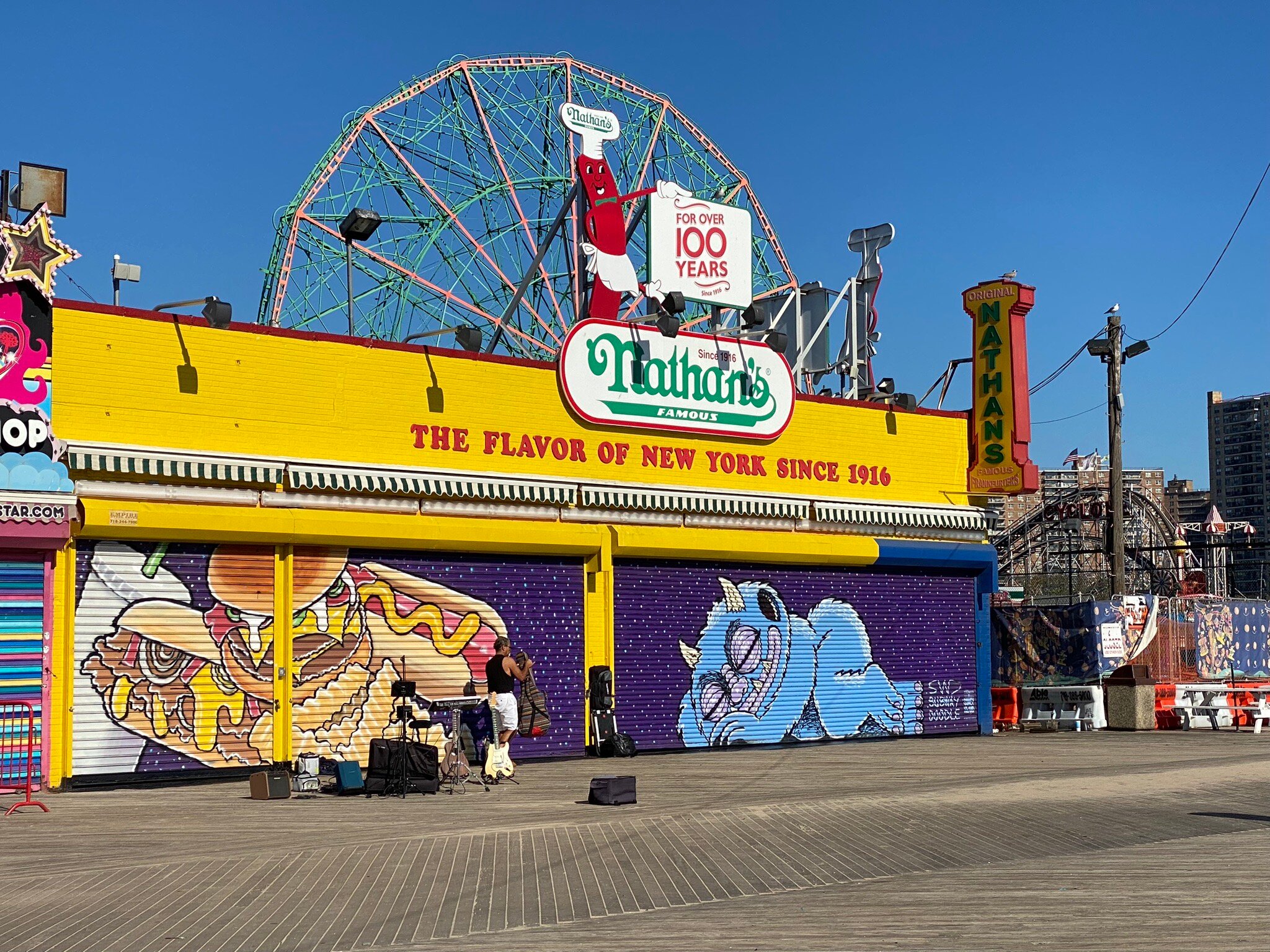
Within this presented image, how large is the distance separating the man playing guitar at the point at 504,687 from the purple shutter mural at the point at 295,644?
3.76 feet

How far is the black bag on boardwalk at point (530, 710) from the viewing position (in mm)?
19516

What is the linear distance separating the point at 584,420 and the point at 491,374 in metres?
1.66

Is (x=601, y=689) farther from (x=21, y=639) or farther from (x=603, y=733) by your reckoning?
(x=21, y=639)

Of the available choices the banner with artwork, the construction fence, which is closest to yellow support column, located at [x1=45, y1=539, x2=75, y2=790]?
the construction fence

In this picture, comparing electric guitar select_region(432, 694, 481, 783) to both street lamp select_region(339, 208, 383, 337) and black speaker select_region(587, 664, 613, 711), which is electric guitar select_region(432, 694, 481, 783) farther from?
street lamp select_region(339, 208, 383, 337)

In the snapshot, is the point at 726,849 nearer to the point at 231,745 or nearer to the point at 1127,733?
the point at 231,745

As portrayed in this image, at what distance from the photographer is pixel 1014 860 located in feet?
38.1

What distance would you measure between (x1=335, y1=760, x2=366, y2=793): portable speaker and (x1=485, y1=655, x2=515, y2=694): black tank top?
91.7 inches

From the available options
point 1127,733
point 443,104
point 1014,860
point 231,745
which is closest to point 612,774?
point 231,745

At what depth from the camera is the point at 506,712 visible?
18484 mm

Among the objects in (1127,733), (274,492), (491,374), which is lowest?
(1127,733)

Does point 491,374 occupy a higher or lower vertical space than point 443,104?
lower

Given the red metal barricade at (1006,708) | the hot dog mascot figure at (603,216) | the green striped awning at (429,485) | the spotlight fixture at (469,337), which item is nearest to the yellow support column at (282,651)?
the green striped awning at (429,485)

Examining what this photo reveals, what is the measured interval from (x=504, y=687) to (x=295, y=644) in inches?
110
